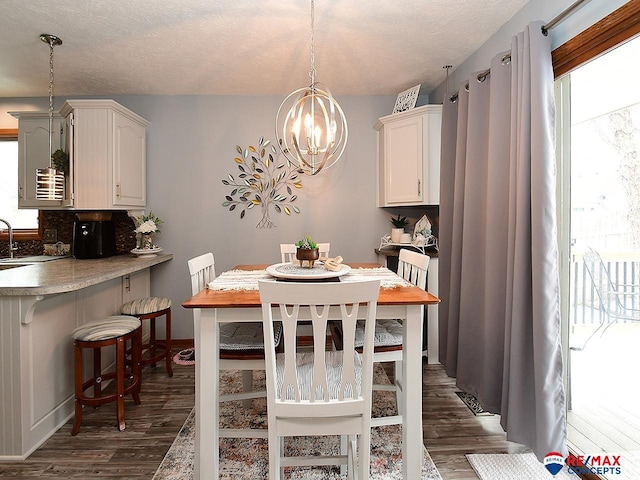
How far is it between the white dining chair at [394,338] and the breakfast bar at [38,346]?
1693 mm

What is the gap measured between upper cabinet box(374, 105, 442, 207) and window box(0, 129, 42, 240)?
11.4ft

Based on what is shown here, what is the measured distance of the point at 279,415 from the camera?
1416 millimetres

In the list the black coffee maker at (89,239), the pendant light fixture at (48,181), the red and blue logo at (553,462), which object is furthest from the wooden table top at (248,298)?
the black coffee maker at (89,239)

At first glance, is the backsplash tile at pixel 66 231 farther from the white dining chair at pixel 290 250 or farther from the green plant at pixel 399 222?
the green plant at pixel 399 222

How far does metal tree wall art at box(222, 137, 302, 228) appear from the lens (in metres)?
3.73

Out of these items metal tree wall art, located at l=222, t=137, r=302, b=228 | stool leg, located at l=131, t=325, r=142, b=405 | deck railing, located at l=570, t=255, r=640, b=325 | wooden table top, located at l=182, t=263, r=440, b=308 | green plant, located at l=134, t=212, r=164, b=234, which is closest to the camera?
wooden table top, located at l=182, t=263, r=440, b=308

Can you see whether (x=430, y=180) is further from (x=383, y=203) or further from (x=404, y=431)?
(x=404, y=431)

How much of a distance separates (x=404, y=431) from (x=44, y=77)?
393 centimetres

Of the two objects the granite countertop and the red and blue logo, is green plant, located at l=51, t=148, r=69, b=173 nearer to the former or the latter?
the granite countertop

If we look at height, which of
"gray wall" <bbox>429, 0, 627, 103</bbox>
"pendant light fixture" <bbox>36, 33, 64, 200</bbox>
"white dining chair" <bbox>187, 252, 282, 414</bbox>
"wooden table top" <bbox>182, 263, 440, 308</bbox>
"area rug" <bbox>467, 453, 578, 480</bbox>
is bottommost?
"area rug" <bbox>467, 453, 578, 480</bbox>

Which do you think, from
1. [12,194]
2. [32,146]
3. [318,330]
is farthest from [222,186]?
[318,330]

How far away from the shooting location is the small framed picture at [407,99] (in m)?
3.35

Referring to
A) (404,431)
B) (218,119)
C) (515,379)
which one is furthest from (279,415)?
(218,119)

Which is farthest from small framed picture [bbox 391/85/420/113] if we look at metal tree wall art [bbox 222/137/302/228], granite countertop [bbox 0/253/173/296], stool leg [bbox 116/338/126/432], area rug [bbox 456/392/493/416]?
stool leg [bbox 116/338/126/432]
